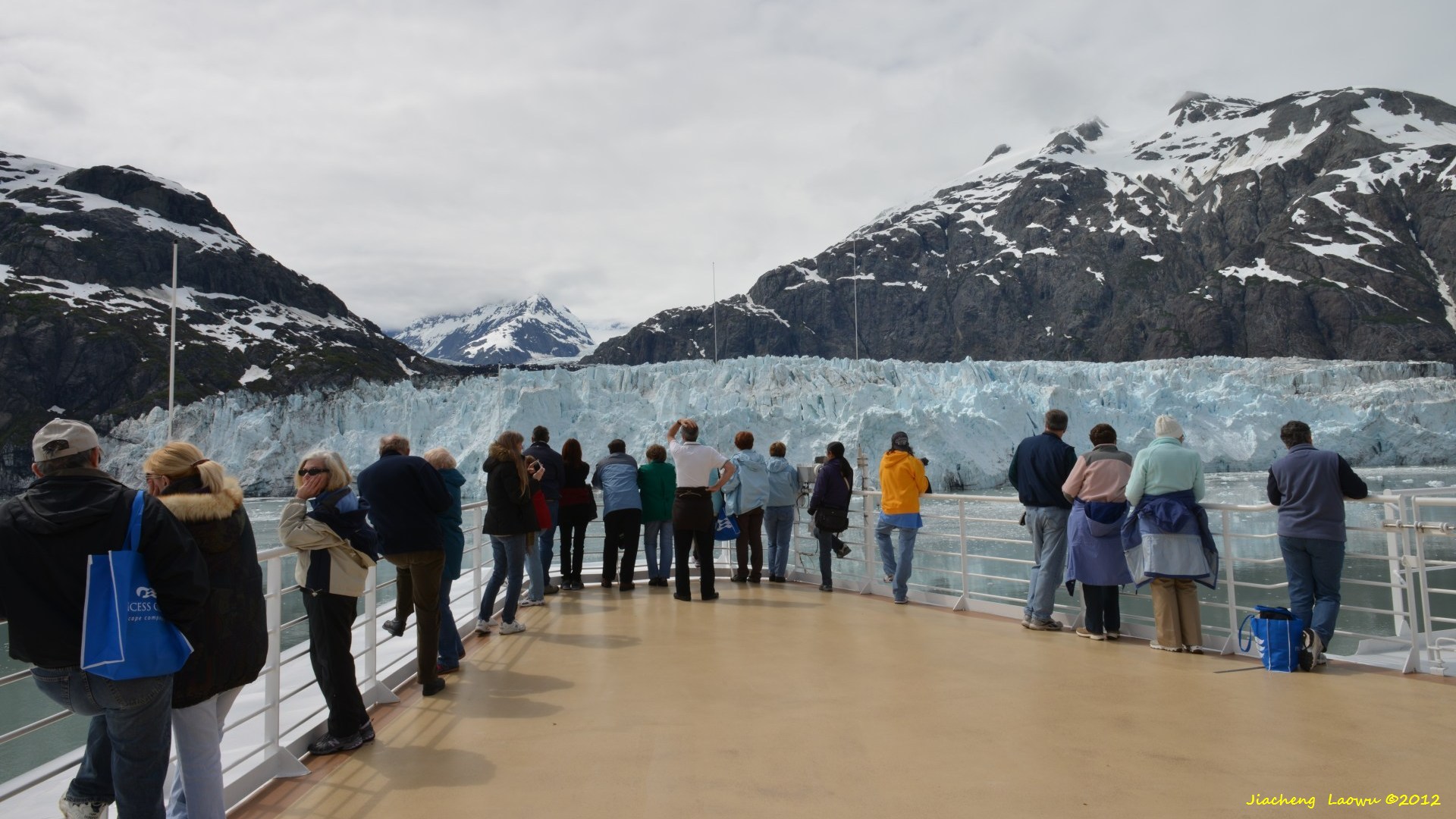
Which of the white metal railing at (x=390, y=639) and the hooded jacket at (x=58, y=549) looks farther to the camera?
the white metal railing at (x=390, y=639)

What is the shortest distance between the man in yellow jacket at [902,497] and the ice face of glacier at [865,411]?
63.7ft

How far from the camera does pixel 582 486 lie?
6703 mm

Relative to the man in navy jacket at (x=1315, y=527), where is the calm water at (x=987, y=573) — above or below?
below

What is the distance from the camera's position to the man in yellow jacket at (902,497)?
19.6 feet

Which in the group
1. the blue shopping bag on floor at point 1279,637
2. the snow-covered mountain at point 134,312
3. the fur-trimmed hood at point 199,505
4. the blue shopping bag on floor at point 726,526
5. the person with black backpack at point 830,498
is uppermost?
the snow-covered mountain at point 134,312

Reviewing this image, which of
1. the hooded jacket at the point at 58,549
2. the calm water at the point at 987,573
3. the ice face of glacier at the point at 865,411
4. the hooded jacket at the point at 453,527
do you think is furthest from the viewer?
the ice face of glacier at the point at 865,411

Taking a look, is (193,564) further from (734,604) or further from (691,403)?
(691,403)

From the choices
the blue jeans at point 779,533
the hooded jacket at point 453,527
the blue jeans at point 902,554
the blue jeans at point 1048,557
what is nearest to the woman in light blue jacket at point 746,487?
the blue jeans at point 779,533

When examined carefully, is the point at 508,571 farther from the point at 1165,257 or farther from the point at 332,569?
the point at 1165,257

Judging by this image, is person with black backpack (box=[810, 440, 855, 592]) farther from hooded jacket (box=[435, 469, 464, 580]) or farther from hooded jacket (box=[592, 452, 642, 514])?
hooded jacket (box=[435, 469, 464, 580])

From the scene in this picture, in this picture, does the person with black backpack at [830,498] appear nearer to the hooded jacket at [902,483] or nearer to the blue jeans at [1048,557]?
the hooded jacket at [902,483]

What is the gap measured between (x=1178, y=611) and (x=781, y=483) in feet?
10.5

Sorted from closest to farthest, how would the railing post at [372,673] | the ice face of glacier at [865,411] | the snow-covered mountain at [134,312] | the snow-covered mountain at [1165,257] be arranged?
the railing post at [372,673]
the ice face of glacier at [865,411]
the snow-covered mountain at [134,312]
the snow-covered mountain at [1165,257]

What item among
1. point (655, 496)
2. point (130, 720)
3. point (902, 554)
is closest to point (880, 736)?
point (130, 720)
